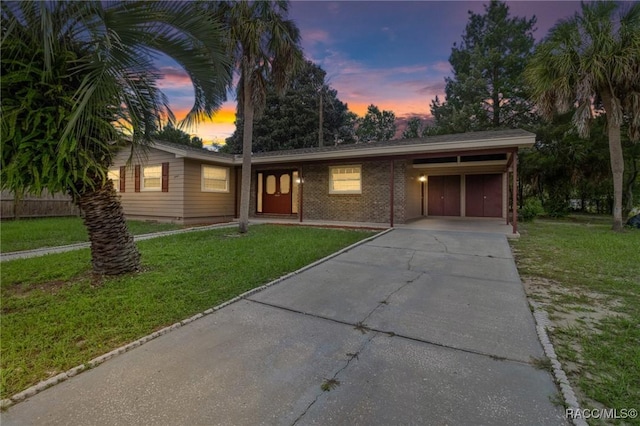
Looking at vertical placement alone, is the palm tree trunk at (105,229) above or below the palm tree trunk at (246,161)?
below

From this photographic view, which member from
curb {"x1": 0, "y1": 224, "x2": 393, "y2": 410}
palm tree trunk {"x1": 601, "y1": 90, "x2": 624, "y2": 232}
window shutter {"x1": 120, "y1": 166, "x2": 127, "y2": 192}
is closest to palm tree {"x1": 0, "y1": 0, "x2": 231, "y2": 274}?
curb {"x1": 0, "y1": 224, "x2": 393, "y2": 410}

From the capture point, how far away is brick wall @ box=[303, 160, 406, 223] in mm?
11070

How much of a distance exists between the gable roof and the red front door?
1210 mm

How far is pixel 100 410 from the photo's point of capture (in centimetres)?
182

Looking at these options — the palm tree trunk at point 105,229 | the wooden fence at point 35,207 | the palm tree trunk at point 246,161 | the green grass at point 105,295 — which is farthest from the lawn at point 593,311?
the wooden fence at point 35,207

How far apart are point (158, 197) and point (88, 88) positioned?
9428mm

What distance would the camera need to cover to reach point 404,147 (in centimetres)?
973

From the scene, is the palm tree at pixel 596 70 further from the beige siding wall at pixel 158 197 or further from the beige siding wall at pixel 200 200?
the beige siding wall at pixel 158 197

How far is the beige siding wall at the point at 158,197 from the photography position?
1141 centimetres

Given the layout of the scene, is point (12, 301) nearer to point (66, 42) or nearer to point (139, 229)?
point (66, 42)

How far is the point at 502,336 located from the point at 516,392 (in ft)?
2.83

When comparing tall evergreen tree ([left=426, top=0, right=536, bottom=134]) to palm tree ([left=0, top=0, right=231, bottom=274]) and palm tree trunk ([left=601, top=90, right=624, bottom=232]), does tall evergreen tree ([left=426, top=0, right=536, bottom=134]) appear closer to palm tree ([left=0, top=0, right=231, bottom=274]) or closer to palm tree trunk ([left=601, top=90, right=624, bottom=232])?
palm tree trunk ([left=601, top=90, right=624, bottom=232])

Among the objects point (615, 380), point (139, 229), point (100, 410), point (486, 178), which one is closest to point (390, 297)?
point (615, 380)

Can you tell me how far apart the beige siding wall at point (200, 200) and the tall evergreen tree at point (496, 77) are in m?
17.7
